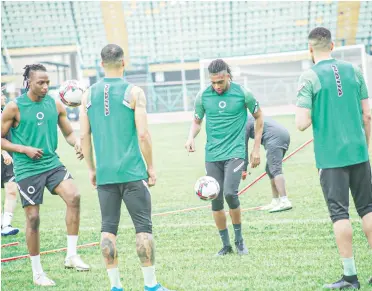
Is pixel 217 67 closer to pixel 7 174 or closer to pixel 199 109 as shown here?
pixel 199 109

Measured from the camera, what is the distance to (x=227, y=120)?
705cm

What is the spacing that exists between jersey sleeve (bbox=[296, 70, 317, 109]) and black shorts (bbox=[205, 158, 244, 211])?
1846 millimetres

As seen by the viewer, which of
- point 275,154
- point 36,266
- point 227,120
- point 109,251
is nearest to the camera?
point 109,251

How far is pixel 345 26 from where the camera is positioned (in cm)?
3912

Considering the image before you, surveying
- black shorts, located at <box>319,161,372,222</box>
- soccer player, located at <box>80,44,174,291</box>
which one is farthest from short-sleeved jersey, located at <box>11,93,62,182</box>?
black shorts, located at <box>319,161,372,222</box>

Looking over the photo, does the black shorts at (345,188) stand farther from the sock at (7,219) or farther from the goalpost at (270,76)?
the goalpost at (270,76)

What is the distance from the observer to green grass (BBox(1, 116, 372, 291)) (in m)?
5.85

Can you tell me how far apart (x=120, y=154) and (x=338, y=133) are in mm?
1690

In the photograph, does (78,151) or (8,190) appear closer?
(78,151)

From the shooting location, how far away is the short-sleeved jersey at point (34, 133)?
6.49 meters

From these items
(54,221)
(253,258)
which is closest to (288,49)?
(54,221)

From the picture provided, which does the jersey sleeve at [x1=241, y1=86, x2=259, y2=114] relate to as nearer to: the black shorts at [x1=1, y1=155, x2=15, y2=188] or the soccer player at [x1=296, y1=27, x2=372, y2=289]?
the soccer player at [x1=296, y1=27, x2=372, y2=289]

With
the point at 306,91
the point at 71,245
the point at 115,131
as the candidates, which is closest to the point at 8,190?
the point at 71,245

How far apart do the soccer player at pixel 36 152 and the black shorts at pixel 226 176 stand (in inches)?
55.1
